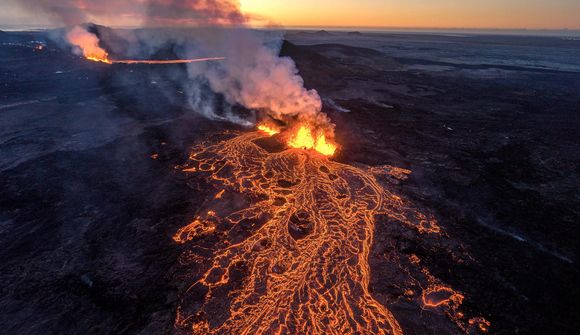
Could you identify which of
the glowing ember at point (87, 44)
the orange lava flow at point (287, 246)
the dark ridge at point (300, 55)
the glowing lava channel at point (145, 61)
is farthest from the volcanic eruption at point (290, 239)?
the glowing ember at point (87, 44)

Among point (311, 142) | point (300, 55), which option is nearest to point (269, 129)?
point (311, 142)

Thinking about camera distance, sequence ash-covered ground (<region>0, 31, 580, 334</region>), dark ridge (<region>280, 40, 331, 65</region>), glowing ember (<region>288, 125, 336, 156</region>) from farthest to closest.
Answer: dark ridge (<region>280, 40, 331, 65</region>), glowing ember (<region>288, 125, 336, 156</region>), ash-covered ground (<region>0, 31, 580, 334</region>)

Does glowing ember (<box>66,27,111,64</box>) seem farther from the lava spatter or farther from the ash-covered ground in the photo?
the lava spatter

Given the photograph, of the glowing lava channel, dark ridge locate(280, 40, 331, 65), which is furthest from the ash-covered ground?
dark ridge locate(280, 40, 331, 65)

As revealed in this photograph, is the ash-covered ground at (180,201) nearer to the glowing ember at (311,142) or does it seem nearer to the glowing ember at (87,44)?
the glowing ember at (311,142)

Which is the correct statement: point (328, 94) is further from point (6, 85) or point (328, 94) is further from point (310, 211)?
point (6, 85)

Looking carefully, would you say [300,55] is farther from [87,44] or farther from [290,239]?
[290,239]
